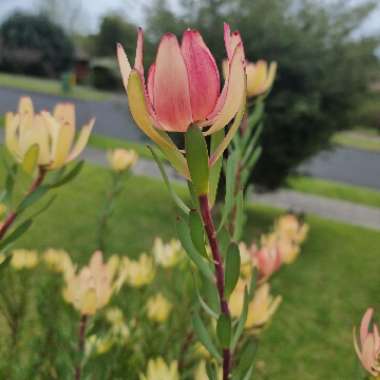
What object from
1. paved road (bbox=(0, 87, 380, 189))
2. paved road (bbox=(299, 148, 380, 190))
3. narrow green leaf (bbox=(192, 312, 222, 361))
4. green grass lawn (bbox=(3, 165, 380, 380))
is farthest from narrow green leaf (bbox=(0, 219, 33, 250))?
paved road (bbox=(299, 148, 380, 190))

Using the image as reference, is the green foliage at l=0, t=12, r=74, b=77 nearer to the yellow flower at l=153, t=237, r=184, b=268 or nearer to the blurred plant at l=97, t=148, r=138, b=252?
the blurred plant at l=97, t=148, r=138, b=252

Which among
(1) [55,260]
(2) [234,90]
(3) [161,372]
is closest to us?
(2) [234,90]

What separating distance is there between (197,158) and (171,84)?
44 millimetres

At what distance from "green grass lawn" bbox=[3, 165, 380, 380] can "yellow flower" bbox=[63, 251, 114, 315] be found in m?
1.37

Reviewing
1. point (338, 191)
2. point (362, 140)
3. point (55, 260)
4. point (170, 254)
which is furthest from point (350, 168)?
point (170, 254)

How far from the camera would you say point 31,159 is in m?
0.45

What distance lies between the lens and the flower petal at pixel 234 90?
0.27 m

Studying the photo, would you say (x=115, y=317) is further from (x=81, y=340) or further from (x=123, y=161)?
(x=123, y=161)

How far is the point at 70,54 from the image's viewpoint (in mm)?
22031

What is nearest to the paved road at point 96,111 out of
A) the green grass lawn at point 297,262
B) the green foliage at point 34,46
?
the green grass lawn at point 297,262

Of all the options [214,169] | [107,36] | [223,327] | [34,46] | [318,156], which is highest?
[107,36]

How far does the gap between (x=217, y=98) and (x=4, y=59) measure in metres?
23.8

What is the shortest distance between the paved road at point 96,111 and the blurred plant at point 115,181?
751 centimetres

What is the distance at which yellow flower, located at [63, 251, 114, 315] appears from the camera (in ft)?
2.03
